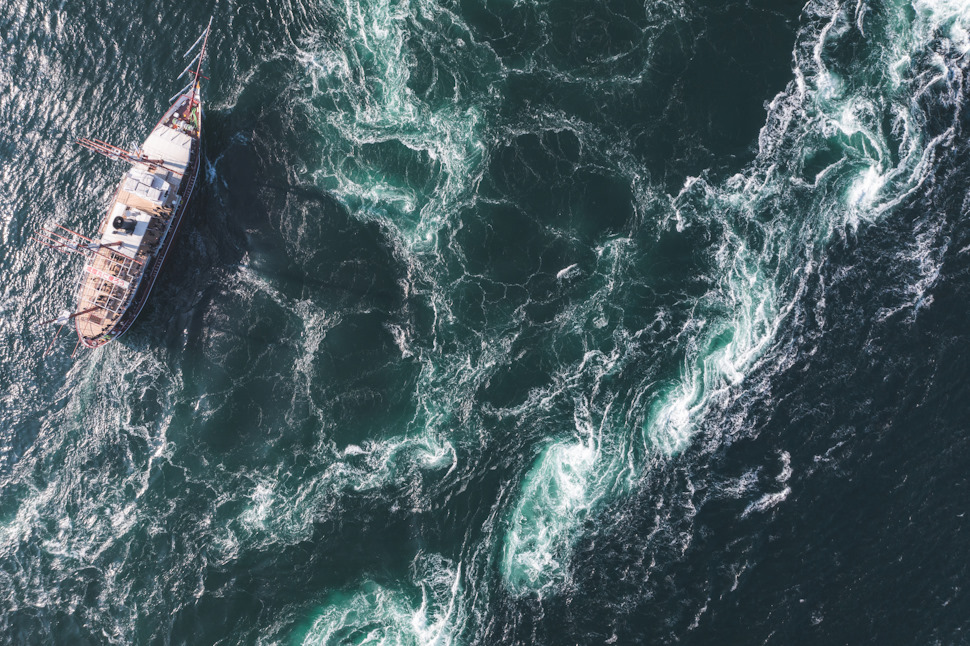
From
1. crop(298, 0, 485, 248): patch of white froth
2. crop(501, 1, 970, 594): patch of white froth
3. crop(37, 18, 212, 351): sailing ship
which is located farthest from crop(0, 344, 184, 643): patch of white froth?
crop(501, 1, 970, 594): patch of white froth

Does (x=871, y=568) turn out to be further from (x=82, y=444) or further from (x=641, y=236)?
(x=82, y=444)

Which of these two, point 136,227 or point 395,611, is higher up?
point 136,227

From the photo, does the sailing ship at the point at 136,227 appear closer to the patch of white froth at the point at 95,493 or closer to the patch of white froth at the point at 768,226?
the patch of white froth at the point at 95,493

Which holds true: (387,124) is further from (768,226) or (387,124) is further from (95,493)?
(95,493)

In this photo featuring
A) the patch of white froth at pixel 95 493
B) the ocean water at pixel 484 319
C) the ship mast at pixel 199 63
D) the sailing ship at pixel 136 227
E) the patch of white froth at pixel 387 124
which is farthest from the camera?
the ship mast at pixel 199 63

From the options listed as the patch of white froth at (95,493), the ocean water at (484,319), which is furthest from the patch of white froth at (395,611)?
the patch of white froth at (95,493)

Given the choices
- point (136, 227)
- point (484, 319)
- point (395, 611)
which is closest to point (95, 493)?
point (136, 227)
